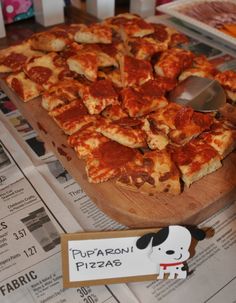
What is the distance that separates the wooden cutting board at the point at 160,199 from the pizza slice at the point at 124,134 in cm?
9

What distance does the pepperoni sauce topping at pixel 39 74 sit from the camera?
→ 1067 mm

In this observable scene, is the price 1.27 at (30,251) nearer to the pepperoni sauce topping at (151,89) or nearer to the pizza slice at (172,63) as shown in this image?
the pepperoni sauce topping at (151,89)

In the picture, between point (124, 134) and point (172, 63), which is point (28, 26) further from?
point (124, 134)

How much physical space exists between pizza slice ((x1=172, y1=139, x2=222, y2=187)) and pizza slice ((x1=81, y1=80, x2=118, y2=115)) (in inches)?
8.9

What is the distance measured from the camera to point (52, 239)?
81 cm

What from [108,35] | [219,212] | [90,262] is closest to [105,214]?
[90,262]

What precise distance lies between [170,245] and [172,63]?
2.04 ft

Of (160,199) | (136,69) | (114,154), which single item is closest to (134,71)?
(136,69)

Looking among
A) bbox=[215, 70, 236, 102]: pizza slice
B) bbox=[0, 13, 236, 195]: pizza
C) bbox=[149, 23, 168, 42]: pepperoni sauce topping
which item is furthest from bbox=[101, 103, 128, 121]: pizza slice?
bbox=[149, 23, 168, 42]: pepperoni sauce topping

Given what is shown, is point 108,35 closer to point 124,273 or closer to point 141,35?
point 141,35

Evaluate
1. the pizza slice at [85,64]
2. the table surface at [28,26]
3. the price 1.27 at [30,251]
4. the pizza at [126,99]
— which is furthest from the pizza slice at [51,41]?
the price 1.27 at [30,251]

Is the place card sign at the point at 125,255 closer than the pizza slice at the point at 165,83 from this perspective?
Yes

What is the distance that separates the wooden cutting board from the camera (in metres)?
0.75

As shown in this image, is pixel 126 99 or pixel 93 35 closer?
pixel 126 99
